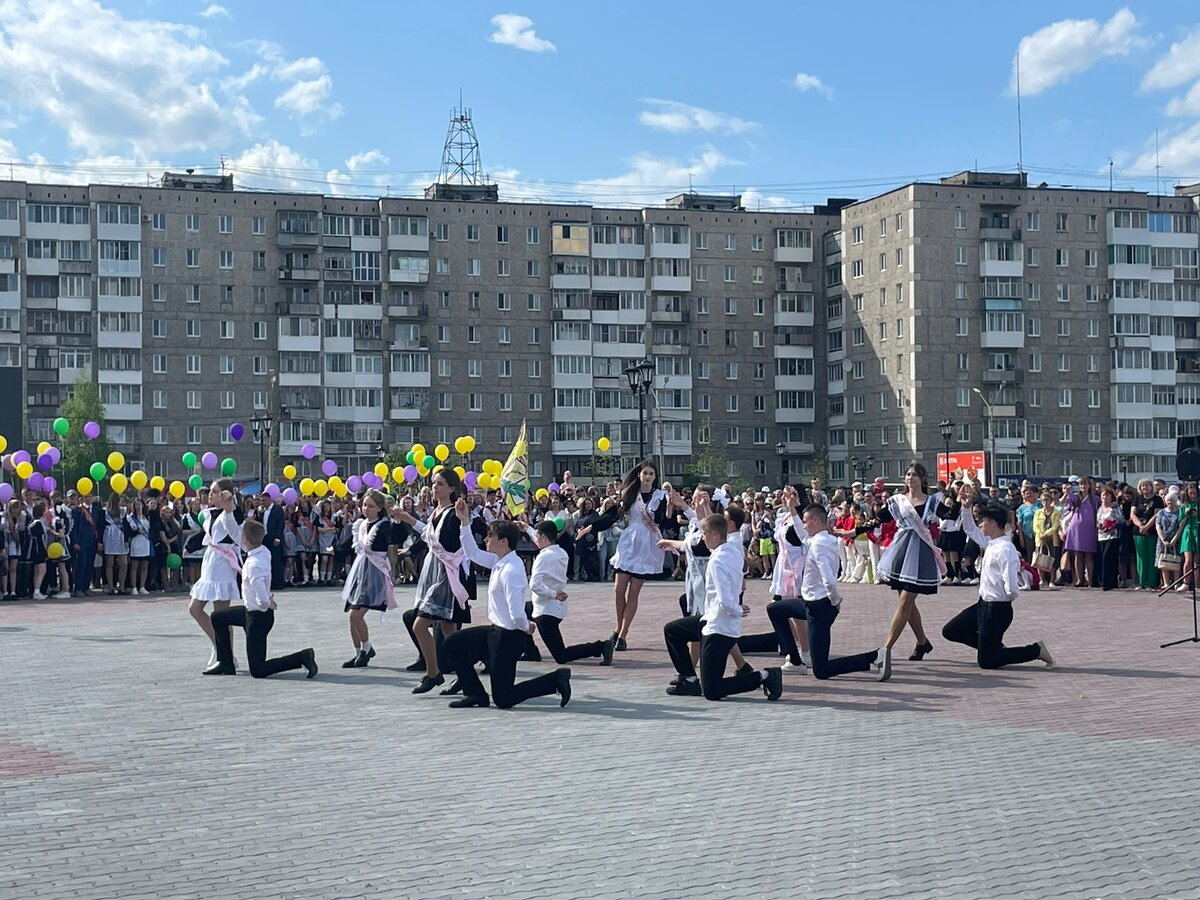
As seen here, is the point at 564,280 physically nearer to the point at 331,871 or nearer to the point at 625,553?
the point at 625,553

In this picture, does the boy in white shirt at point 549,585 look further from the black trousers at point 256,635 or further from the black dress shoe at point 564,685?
the black trousers at point 256,635

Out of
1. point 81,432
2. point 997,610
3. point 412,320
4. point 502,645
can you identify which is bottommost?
point 502,645

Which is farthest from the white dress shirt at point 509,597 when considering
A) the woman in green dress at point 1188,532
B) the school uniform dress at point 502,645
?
the woman in green dress at point 1188,532

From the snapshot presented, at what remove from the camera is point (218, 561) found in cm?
1539

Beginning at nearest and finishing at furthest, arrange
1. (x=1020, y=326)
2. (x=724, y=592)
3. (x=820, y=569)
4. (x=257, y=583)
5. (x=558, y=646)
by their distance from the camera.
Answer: (x=724, y=592)
(x=820, y=569)
(x=257, y=583)
(x=558, y=646)
(x=1020, y=326)

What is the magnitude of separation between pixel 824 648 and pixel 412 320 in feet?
242

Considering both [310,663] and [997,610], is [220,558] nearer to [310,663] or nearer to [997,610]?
[310,663]

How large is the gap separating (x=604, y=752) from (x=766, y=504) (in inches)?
889

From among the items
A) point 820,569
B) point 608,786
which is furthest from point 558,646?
point 608,786

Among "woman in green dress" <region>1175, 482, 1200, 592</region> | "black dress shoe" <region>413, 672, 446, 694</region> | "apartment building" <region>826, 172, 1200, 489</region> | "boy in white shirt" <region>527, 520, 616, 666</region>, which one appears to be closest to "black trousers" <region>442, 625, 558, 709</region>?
"black dress shoe" <region>413, 672, 446, 694</region>

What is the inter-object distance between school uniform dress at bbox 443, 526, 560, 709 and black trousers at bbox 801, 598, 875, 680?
125 inches

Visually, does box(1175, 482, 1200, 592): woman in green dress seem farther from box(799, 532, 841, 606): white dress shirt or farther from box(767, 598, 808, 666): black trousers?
box(799, 532, 841, 606): white dress shirt

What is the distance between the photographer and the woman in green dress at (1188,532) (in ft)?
75.4

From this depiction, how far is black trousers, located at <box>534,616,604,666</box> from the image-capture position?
14.5 meters
